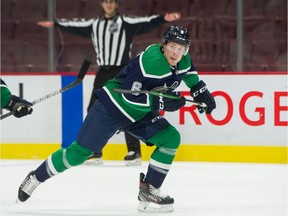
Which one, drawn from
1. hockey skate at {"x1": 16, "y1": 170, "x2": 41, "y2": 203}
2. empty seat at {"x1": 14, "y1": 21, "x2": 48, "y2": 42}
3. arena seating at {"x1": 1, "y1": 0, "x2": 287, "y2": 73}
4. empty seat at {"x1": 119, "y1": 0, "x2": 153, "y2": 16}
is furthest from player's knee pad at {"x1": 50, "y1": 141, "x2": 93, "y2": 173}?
empty seat at {"x1": 14, "y1": 21, "x2": 48, "y2": 42}

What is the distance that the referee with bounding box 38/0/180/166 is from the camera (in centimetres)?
587

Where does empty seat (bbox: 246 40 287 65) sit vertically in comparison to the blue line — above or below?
above

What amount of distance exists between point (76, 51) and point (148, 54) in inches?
158

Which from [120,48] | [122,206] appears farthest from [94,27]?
[122,206]

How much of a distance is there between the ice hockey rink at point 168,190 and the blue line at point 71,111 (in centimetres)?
36

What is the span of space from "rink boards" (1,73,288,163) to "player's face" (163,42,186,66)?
214 cm

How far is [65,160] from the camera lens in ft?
12.8

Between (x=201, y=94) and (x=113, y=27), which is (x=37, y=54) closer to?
(x=113, y=27)

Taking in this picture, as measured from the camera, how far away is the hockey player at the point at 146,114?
379 cm

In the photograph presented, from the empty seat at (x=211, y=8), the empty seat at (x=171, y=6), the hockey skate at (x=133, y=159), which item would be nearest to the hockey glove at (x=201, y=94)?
the hockey skate at (x=133, y=159)

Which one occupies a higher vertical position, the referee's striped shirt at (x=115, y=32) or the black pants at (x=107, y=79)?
the referee's striped shirt at (x=115, y=32)

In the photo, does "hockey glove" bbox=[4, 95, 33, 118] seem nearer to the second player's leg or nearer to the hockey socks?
the hockey socks

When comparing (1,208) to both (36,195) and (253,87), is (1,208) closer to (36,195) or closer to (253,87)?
(36,195)

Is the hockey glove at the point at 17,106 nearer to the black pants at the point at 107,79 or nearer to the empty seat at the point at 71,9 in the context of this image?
the black pants at the point at 107,79
